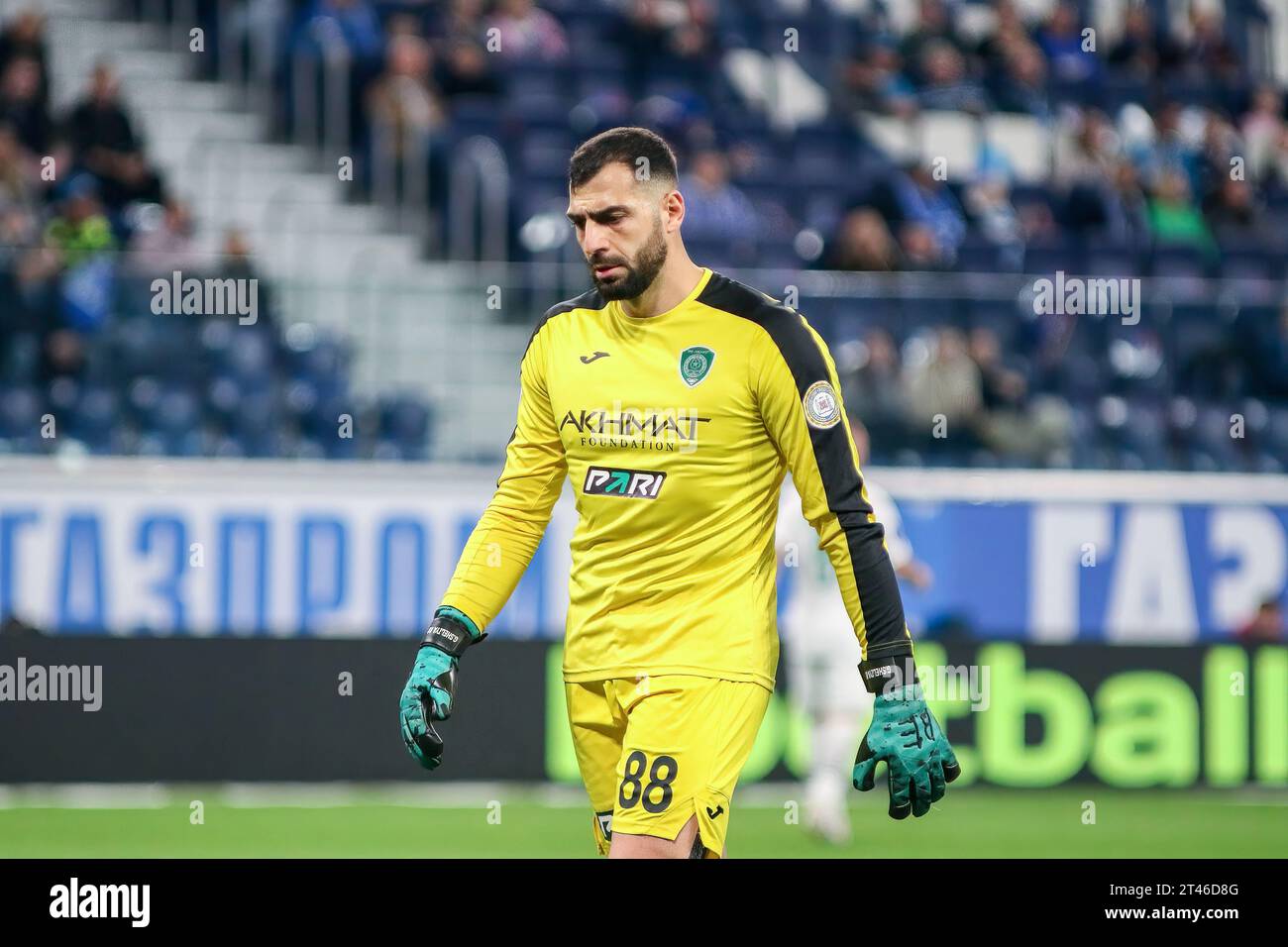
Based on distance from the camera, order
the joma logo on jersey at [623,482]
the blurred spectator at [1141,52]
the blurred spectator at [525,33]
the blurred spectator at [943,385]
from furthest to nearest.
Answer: the blurred spectator at [1141,52]
the blurred spectator at [525,33]
the blurred spectator at [943,385]
the joma logo on jersey at [623,482]

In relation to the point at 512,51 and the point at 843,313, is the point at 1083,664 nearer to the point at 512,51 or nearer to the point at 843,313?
the point at 843,313

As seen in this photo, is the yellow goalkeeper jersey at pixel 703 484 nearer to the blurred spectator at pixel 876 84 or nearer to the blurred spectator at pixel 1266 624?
the blurred spectator at pixel 1266 624

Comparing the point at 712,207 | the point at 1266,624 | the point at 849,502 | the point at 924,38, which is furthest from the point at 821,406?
the point at 924,38

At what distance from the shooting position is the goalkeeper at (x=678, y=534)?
187 inches

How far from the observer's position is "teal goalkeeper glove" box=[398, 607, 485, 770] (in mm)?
4984

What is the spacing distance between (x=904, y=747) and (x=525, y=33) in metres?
11.3

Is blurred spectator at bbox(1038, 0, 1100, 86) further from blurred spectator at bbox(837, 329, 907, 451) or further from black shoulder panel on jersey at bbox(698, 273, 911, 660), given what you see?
black shoulder panel on jersey at bbox(698, 273, 911, 660)

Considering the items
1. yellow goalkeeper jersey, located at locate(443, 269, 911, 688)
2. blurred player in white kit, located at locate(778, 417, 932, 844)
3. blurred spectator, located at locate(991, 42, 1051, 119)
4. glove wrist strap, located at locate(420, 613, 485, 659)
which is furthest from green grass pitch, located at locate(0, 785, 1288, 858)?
blurred spectator, located at locate(991, 42, 1051, 119)

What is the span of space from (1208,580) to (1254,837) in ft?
9.18

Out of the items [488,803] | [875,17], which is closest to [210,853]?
[488,803]

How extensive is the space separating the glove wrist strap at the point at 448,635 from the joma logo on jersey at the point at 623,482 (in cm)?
50

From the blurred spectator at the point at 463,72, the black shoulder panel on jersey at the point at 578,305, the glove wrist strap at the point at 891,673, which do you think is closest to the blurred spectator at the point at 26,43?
the blurred spectator at the point at 463,72

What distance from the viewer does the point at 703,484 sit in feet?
16.2

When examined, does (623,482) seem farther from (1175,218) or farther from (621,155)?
(1175,218)
